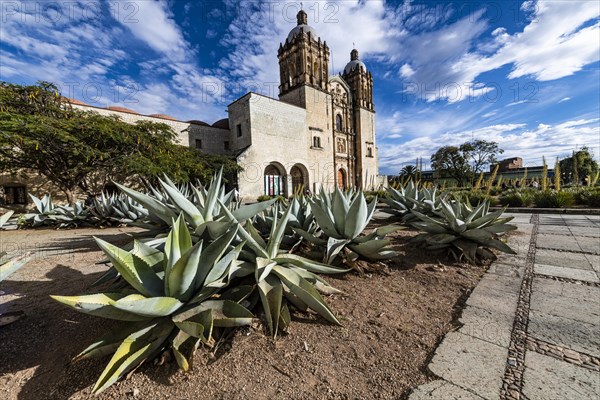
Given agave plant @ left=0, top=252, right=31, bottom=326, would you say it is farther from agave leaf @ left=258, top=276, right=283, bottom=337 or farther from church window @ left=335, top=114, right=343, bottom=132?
church window @ left=335, top=114, right=343, bottom=132

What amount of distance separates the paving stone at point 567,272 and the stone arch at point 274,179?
18214 millimetres

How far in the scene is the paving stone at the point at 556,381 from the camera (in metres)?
1.01

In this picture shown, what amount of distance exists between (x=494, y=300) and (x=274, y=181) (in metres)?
19.5

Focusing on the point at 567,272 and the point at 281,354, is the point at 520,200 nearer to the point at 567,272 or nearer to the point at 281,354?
the point at 567,272

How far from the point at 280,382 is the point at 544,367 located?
1325 millimetres

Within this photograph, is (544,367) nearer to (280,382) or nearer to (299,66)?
(280,382)

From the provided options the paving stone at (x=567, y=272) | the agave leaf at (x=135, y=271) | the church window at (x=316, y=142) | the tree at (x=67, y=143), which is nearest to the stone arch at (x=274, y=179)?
the church window at (x=316, y=142)

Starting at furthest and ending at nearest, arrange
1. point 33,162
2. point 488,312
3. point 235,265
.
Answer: point 33,162
point 488,312
point 235,265

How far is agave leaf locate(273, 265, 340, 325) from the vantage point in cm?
144

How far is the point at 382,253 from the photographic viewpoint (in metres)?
2.29

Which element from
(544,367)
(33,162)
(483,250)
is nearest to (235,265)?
(544,367)

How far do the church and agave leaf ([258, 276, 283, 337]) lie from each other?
15265mm

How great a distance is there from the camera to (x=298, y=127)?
21.3 metres

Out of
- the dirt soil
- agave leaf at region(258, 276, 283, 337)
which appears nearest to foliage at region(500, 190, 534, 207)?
the dirt soil
